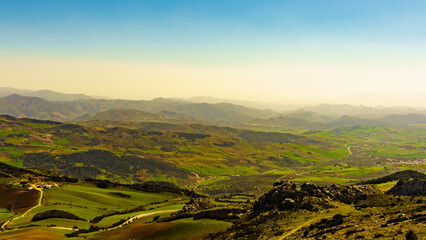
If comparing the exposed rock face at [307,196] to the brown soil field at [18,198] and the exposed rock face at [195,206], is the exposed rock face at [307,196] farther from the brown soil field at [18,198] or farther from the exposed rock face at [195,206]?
the brown soil field at [18,198]

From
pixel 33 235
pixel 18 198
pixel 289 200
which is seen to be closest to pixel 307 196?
pixel 289 200

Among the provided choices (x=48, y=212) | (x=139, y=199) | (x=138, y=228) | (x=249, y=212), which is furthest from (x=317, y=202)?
(x=139, y=199)

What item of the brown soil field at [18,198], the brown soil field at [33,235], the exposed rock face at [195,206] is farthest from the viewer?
the brown soil field at [18,198]

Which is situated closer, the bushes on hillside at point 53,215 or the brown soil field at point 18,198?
the bushes on hillside at point 53,215

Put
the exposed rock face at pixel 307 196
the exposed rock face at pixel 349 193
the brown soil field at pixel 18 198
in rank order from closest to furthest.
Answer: the exposed rock face at pixel 307 196
the exposed rock face at pixel 349 193
the brown soil field at pixel 18 198

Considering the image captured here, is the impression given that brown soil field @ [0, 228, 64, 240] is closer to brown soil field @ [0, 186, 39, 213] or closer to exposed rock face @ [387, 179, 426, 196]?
brown soil field @ [0, 186, 39, 213]

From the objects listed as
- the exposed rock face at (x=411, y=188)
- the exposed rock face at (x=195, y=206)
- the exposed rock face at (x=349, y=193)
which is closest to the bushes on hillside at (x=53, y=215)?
the exposed rock face at (x=195, y=206)

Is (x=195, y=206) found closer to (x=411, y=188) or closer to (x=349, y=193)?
(x=349, y=193)
